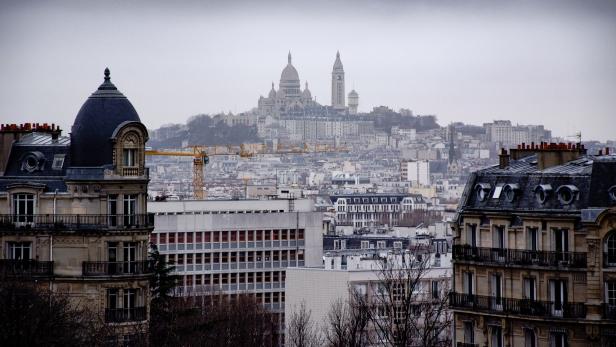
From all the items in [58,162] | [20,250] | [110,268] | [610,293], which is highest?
[58,162]

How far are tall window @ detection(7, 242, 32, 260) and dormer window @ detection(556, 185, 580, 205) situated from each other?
12.8m

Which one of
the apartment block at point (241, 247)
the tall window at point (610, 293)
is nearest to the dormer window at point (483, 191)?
the tall window at point (610, 293)

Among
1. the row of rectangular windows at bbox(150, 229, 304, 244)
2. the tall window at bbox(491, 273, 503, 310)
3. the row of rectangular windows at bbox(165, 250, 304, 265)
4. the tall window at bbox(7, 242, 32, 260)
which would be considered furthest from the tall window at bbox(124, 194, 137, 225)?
the row of rectangular windows at bbox(165, 250, 304, 265)

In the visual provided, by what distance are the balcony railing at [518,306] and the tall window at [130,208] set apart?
25.5ft

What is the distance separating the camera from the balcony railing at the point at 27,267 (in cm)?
5659

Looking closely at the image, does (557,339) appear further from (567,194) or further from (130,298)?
(130,298)

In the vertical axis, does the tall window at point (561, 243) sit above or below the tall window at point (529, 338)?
above

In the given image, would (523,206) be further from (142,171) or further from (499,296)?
(142,171)

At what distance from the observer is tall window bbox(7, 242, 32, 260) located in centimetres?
5716

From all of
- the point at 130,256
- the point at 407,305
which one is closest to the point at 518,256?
the point at 407,305

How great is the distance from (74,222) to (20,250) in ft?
5.05

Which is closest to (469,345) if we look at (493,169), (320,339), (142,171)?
(493,169)

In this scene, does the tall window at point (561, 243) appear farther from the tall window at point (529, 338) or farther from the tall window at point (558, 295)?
the tall window at point (529, 338)

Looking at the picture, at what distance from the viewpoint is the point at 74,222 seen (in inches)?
2238
